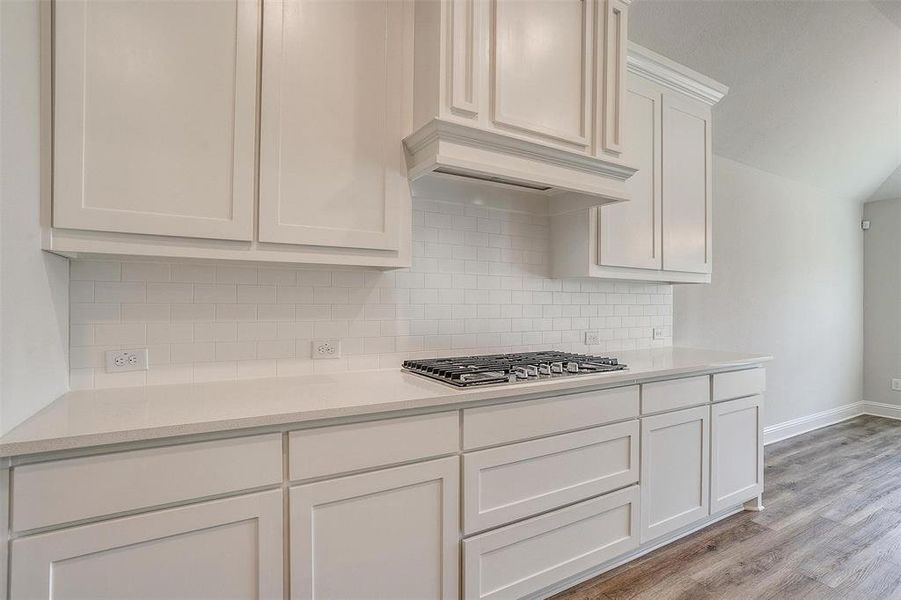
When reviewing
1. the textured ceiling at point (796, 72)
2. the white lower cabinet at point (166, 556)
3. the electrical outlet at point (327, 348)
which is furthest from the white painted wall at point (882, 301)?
the white lower cabinet at point (166, 556)

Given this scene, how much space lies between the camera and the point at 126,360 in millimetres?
1652

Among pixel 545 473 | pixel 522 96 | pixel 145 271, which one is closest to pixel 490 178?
pixel 522 96

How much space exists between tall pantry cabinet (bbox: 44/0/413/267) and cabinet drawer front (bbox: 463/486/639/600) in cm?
116

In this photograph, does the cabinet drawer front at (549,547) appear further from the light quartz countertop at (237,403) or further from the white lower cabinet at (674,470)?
the light quartz countertop at (237,403)

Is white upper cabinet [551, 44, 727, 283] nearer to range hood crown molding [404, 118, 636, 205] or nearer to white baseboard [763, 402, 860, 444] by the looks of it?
range hood crown molding [404, 118, 636, 205]

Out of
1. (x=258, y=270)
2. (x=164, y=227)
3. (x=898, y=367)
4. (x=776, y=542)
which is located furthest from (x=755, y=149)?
(x=164, y=227)

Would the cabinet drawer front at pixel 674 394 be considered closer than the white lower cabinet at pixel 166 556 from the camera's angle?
No

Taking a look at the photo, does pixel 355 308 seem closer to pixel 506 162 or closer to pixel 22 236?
pixel 506 162

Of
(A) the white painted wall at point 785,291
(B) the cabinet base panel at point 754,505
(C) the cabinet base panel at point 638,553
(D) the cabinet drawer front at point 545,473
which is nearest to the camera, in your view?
(D) the cabinet drawer front at point 545,473

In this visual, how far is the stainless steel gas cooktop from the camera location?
175cm

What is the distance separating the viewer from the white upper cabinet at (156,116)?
1.32 meters

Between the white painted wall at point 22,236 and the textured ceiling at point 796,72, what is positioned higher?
the textured ceiling at point 796,72

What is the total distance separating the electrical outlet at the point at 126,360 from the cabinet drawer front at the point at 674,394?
211cm

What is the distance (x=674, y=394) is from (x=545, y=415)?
880 millimetres
